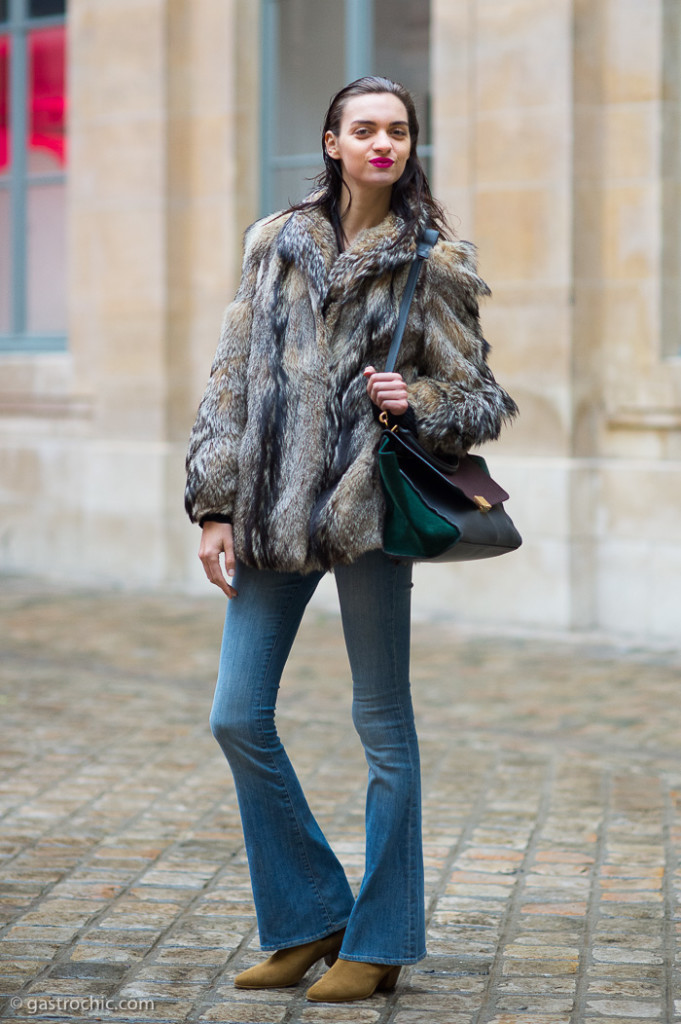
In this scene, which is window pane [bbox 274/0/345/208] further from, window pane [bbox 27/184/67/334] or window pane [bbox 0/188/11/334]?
window pane [bbox 0/188/11/334]

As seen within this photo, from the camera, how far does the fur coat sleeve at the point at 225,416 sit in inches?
126

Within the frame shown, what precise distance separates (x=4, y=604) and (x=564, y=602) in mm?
3423

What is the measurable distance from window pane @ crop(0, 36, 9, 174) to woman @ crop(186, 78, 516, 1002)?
27.3 feet

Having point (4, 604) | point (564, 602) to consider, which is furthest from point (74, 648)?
point (564, 602)

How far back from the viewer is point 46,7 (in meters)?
10.6

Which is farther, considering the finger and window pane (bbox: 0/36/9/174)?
window pane (bbox: 0/36/9/174)

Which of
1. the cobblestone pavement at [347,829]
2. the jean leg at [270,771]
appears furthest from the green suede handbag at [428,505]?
the cobblestone pavement at [347,829]

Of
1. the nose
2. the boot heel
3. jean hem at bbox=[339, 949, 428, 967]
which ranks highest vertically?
the nose

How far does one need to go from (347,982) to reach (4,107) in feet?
30.0

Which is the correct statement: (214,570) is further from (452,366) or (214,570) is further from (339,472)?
(452,366)

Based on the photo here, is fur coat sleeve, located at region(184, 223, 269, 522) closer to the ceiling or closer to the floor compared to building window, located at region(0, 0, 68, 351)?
closer to the floor

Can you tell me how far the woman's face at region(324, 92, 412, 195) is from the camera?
3162 mm

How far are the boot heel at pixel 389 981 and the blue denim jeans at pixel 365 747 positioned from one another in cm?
8

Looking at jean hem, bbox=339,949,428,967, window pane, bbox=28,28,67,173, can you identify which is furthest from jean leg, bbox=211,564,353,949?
window pane, bbox=28,28,67,173
